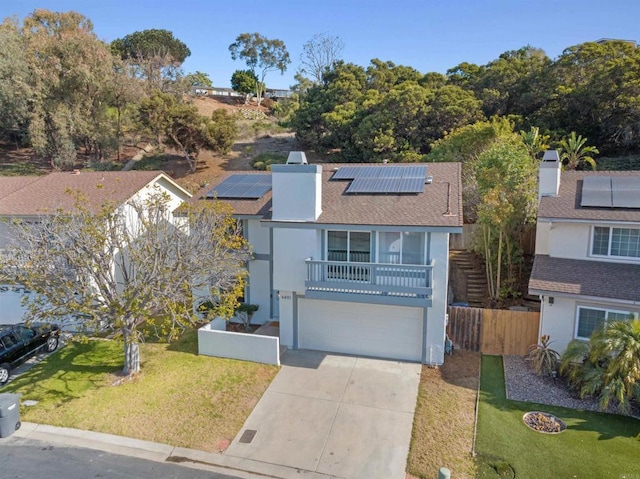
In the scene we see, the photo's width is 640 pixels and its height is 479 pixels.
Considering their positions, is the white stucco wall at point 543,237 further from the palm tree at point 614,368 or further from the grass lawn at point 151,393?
the grass lawn at point 151,393

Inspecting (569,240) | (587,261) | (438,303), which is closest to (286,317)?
(438,303)

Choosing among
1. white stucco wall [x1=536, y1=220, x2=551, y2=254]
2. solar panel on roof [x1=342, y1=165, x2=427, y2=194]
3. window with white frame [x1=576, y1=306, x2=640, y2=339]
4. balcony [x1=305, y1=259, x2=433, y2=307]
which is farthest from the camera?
solar panel on roof [x1=342, y1=165, x2=427, y2=194]

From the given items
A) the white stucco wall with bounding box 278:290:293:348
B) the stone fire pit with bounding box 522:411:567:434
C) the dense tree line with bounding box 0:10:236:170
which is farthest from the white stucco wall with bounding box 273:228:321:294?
the dense tree line with bounding box 0:10:236:170

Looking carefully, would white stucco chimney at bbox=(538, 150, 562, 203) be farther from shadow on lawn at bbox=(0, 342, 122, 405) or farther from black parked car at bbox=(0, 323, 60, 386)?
black parked car at bbox=(0, 323, 60, 386)

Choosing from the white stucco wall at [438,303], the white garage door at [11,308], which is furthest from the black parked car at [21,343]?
the white stucco wall at [438,303]

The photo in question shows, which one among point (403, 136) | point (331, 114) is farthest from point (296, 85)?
point (403, 136)

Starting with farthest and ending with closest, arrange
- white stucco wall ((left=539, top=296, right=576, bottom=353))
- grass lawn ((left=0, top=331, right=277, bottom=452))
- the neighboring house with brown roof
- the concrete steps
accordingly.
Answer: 1. the concrete steps
2. the neighboring house with brown roof
3. white stucco wall ((left=539, top=296, right=576, bottom=353))
4. grass lawn ((left=0, top=331, right=277, bottom=452))

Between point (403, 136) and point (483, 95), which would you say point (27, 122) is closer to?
point (403, 136)
